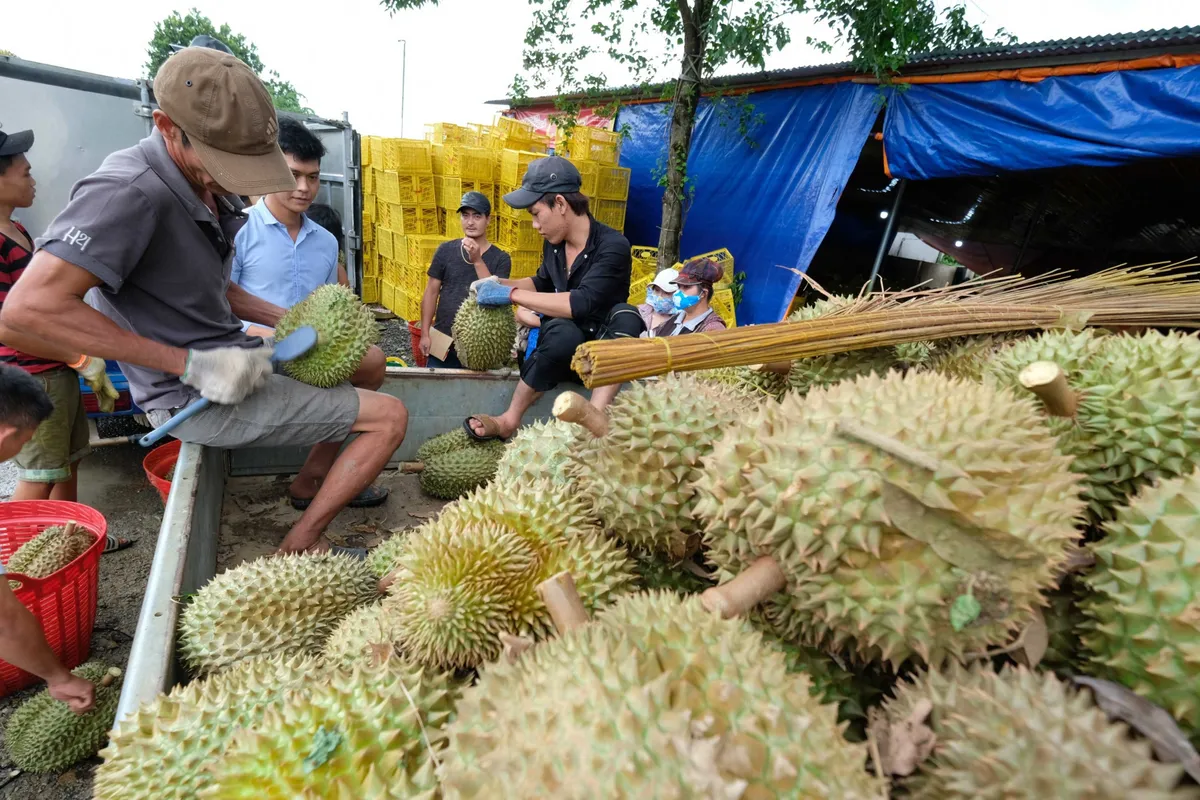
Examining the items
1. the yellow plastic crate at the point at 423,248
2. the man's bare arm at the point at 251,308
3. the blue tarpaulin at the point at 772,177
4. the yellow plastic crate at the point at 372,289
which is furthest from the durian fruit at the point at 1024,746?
the yellow plastic crate at the point at 372,289

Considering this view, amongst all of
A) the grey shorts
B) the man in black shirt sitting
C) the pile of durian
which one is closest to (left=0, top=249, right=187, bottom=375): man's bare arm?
the grey shorts

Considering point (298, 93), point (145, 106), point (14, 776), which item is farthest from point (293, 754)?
point (298, 93)

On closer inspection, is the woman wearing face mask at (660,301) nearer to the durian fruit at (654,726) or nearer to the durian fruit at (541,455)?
the durian fruit at (541,455)

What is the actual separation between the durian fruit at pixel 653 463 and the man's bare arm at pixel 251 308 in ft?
9.93

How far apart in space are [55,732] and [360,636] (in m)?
1.75

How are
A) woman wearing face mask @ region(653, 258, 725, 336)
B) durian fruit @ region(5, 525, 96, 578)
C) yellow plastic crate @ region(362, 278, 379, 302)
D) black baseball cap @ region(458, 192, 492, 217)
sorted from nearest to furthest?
durian fruit @ region(5, 525, 96, 578) < woman wearing face mask @ region(653, 258, 725, 336) < black baseball cap @ region(458, 192, 492, 217) < yellow plastic crate @ region(362, 278, 379, 302)

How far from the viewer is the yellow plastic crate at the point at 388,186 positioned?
9.98m

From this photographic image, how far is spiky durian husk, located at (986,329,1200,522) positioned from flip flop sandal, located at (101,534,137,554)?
16.6 ft

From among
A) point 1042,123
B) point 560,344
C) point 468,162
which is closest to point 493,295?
point 560,344

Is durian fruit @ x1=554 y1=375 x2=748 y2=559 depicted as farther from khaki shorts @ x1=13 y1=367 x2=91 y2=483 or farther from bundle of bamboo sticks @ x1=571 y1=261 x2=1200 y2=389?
khaki shorts @ x1=13 y1=367 x2=91 y2=483

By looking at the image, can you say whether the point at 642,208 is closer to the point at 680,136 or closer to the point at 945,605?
the point at 680,136

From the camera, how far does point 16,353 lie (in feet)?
12.5

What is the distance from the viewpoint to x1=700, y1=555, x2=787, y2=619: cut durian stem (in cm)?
117

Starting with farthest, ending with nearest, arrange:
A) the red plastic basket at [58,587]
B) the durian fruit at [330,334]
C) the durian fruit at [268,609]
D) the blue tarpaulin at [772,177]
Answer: the blue tarpaulin at [772,177] → the durian fruit at [330,334] → the red plastic basket at [58,587] → the durian fruit at [268,609]
